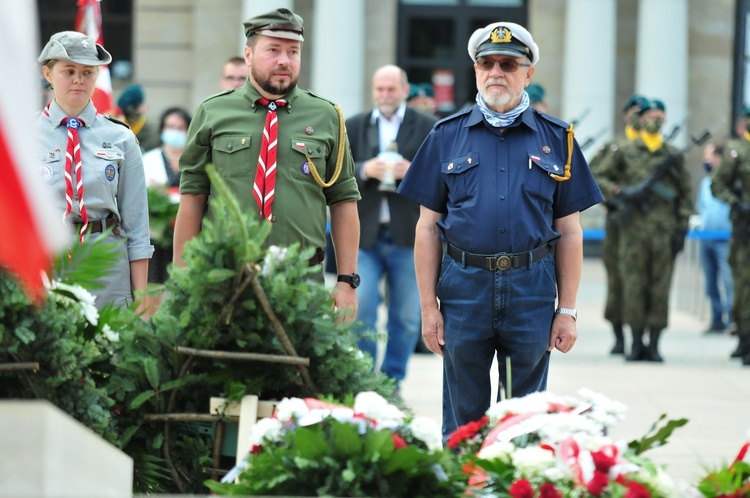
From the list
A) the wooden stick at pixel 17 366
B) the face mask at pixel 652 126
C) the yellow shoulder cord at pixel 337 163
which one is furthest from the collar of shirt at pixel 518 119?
the face mask at pixel 652 126

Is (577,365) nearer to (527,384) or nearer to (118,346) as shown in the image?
(527,384)

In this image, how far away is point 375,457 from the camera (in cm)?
346

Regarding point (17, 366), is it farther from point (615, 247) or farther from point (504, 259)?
point (615, 247)

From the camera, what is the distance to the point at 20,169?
2133 mm

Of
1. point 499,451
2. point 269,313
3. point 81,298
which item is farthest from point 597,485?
point 81,298

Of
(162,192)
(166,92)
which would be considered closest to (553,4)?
(166,92)

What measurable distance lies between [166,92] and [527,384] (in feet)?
64.5

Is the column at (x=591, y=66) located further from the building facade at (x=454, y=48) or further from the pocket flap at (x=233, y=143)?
the pocket flap at (x=233, y=143)

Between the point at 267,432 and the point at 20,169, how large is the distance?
5.69 ft

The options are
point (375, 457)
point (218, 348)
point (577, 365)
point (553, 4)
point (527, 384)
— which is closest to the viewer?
point (375, 457)

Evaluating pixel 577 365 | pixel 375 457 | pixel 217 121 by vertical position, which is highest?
pixel 217 121

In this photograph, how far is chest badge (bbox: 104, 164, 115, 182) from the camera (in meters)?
6.34

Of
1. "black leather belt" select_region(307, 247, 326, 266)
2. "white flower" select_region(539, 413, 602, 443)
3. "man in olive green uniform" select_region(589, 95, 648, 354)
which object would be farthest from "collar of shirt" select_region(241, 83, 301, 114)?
"man in olive green uniform" select_region(589, 95, 648, 354)

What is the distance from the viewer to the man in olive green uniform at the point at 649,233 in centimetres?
1275
